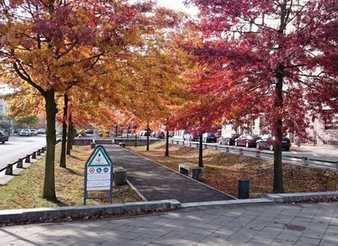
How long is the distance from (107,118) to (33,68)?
18.3 m

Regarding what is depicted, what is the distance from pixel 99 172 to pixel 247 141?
31279 millimetres

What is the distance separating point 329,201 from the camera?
11.4 m

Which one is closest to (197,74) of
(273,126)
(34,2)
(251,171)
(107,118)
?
(273,126)

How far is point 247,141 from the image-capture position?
134 feet

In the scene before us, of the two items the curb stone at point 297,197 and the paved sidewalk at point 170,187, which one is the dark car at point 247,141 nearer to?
the paved sidewalk at point 170,187

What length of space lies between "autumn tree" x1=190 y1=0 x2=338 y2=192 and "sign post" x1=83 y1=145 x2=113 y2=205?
15.2ft

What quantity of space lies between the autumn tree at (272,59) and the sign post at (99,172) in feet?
15.2

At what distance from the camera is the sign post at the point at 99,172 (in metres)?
10.6

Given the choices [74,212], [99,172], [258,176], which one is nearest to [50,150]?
[99,172]

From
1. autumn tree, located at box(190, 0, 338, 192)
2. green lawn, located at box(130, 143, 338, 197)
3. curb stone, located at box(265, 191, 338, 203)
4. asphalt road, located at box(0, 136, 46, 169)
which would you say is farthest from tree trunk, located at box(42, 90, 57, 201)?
asphalt road, located at box(0, 136, 46, 169)

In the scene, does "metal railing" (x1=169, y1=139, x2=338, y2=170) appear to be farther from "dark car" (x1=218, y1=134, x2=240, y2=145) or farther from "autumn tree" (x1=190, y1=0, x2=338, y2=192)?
"dark car" (x1=218, y1=134, x2=240, y2=145)

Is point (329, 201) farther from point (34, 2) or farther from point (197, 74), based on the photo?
point (34, 2)

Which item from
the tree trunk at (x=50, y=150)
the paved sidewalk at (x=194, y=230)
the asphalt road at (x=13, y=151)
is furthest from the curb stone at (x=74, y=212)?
the asphalt road at (x=13, y=151)

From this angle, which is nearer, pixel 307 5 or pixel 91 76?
pixel 91 76
